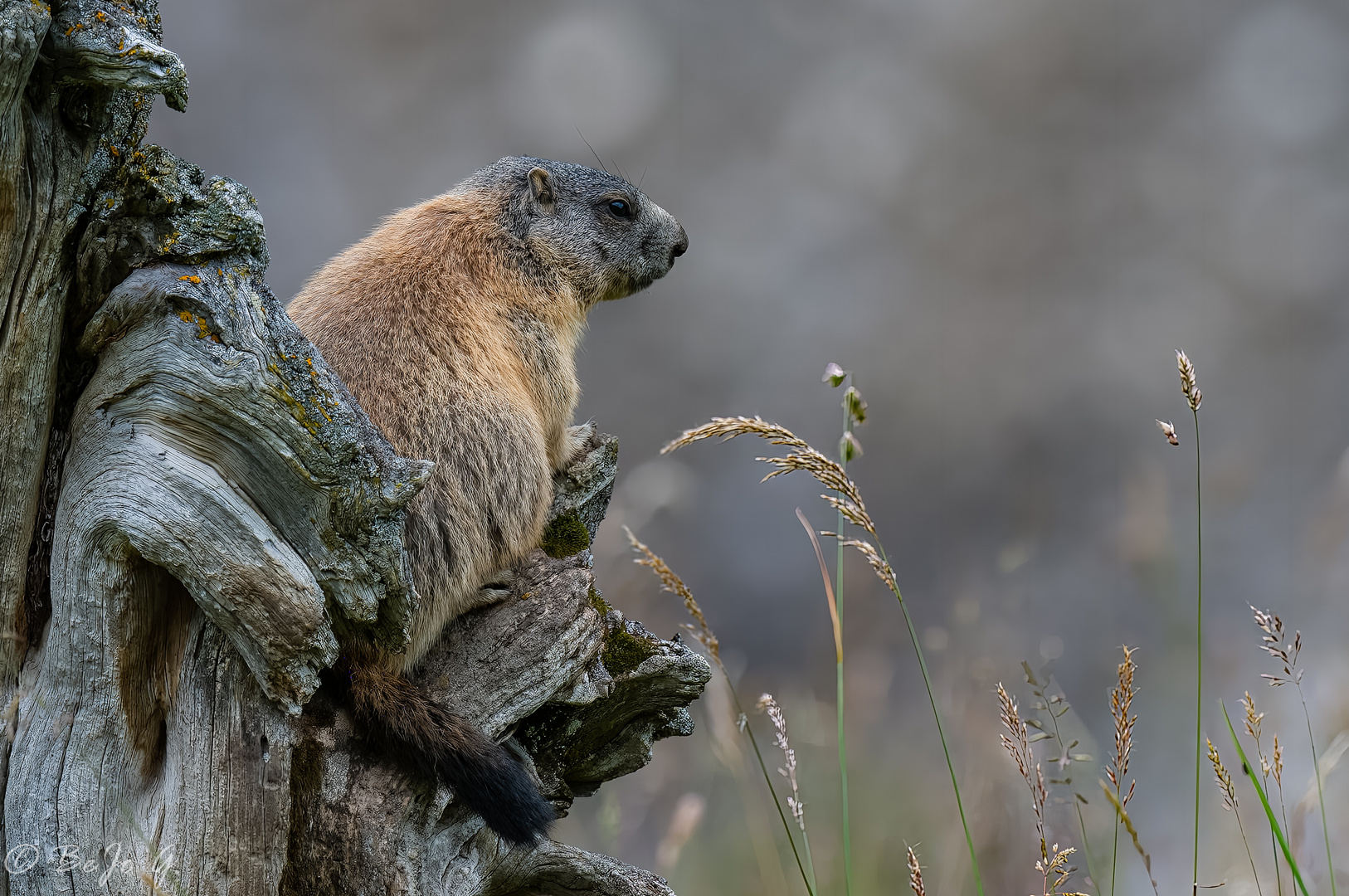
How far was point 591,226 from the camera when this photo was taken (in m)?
6.09

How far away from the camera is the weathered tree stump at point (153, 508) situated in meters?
2.96

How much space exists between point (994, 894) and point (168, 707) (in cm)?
483

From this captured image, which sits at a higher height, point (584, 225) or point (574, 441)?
point (584, 225)

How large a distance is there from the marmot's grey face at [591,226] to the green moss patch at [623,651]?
88.0 inches

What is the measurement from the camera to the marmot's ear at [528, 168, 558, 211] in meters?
5.92

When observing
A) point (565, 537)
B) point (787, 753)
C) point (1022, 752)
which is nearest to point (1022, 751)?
point (1022, 752)

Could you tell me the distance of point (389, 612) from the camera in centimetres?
354

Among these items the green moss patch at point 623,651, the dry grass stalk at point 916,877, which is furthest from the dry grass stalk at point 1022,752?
the green moss patch at point 623,651

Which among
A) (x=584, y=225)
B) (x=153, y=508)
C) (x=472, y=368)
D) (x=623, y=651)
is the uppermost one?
(x=584, y=225)

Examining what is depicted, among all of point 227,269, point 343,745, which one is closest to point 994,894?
point 343,745

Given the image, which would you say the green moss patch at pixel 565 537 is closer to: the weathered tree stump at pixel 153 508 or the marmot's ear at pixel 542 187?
the weathered tree stump at pixel 153 508

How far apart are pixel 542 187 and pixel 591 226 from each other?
37 cm

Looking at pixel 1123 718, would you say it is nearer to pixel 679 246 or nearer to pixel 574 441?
pixel 574 441

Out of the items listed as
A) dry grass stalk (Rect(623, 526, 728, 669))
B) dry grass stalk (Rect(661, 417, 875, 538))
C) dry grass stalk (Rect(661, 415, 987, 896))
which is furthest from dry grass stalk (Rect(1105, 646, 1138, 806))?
dry grass stalk (Rect(623, 526, 728, 669))
